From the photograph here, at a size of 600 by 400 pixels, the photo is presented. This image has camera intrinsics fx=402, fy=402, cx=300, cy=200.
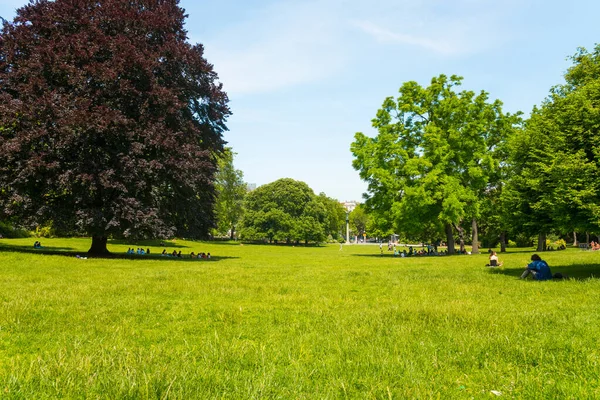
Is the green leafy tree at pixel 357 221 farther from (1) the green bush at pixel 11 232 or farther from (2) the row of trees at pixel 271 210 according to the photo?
(1) the green bush at pixel 11 232

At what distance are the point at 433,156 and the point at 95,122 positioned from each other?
31.3m

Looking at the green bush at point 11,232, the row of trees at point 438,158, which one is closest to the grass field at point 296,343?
the row of trees at point 438,158

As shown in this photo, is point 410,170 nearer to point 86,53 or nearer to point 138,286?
point 86,53

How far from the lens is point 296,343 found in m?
6.59

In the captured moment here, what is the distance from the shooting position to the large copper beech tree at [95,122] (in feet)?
84.3

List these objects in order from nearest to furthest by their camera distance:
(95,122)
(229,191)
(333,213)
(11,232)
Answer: (95,122)
(11,232)
(229,191)
(333,213)

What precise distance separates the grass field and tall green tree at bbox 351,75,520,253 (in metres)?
27.8

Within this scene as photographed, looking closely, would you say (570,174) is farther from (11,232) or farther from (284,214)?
(284,214)

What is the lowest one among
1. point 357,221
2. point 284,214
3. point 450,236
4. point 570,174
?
point 450,236

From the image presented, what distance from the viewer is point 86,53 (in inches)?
1064

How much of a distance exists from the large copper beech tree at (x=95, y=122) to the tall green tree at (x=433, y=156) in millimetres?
20612

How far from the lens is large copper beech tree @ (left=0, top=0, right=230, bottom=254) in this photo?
2569 cm

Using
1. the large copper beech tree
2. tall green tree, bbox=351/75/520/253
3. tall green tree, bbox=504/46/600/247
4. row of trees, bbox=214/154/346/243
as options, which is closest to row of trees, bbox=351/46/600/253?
tall green tree, bbox=351/75/520/253

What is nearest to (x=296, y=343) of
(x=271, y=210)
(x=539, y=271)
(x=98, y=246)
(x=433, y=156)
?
(x=539, y=271)
